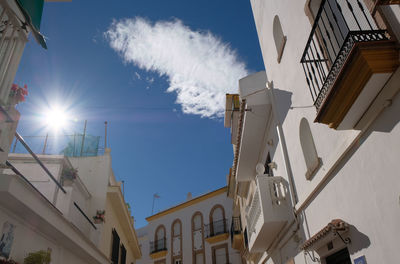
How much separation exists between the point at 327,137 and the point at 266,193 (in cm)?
327

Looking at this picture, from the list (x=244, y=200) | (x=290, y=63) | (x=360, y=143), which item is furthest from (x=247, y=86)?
(x=244, y=200)

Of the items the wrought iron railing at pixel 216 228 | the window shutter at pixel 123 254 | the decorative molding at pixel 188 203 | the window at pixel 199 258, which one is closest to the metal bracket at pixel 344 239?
the window shutter at pixel 123 254

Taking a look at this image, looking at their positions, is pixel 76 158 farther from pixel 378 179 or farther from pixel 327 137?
pixel 378 179

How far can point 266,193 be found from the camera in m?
8.51

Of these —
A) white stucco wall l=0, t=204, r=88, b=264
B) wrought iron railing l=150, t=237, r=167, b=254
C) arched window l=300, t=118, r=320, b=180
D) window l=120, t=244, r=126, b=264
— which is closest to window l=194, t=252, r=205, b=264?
wrought iron railing l=150, t=237, r=167, b=254

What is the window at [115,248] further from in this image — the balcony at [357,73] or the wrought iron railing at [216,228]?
the wrought iron railing at [216,228]

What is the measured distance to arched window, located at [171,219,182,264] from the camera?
27.9m

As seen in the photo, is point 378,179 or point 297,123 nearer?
point 378,179

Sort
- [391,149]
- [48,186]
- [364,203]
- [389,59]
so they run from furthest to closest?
[48,186] < [364,203] < [391,149] < [389,59]

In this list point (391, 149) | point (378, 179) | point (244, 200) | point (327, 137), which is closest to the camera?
point (391, 149)

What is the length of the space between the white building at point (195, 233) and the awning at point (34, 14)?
21.9m

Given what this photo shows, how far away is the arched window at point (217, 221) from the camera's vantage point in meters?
26.2

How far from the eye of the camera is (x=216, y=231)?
26375 millimetres

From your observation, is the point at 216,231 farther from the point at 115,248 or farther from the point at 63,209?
the point at 63,209
